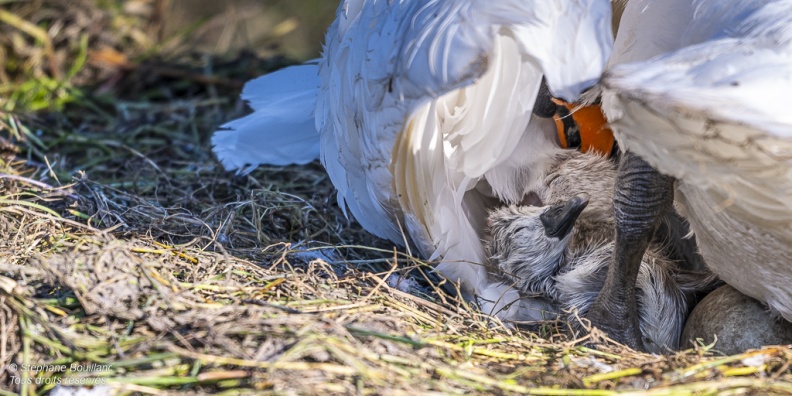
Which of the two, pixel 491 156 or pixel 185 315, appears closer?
pixel 185 315

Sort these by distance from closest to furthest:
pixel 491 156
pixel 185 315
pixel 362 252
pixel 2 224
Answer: pixel 185 315
pixel 491 156
pixel 2 224
pixel 362 252

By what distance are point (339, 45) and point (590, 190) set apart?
777mm

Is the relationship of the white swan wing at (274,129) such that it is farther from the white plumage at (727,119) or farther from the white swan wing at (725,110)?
the white swan wing at (725,110)

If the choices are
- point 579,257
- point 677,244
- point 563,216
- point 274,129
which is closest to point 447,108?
point 563,216

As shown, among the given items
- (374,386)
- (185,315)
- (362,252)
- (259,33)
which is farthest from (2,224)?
(259,33)

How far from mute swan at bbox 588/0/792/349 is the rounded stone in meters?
0.05

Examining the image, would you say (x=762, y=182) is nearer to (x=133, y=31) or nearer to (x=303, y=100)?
(x=303, y=100)

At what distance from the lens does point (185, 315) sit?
161cm

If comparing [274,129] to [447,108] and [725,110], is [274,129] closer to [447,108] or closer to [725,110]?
[447,108]

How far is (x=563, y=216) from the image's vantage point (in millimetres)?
2094

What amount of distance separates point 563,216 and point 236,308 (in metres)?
0.89

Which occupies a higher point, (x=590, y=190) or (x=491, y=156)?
(x=491, y=156)

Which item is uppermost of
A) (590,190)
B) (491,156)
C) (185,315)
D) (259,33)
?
(491,156)

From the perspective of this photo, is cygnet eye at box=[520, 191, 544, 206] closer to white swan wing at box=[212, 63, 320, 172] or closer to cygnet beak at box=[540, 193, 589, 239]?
cygnet beak at box=[540, 193, 589, 239]
